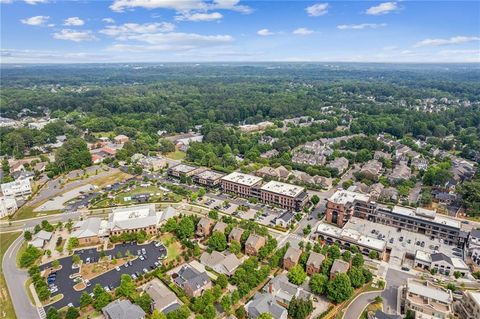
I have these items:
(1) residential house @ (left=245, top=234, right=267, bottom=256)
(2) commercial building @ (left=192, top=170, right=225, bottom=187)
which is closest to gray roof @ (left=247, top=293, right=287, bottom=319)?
(1) residential house @ (left=245, top=234, right=267, bottom=256)

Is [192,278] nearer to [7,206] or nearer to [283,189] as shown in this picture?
[283,189]

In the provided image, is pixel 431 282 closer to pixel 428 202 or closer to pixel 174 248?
pixel 428 202

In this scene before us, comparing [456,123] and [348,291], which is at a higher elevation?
[456,123]

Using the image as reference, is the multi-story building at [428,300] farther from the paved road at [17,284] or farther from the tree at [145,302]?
the paved road at [17,284]

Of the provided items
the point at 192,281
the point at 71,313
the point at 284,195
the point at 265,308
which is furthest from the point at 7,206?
the point at 265,308

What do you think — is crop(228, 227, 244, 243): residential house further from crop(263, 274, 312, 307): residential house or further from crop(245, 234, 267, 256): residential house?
crop(263, 274, 312, 307): residential house

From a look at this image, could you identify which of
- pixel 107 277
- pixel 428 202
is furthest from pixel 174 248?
pixel 428 202

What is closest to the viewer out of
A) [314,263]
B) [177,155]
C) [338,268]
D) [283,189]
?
[338,268]
